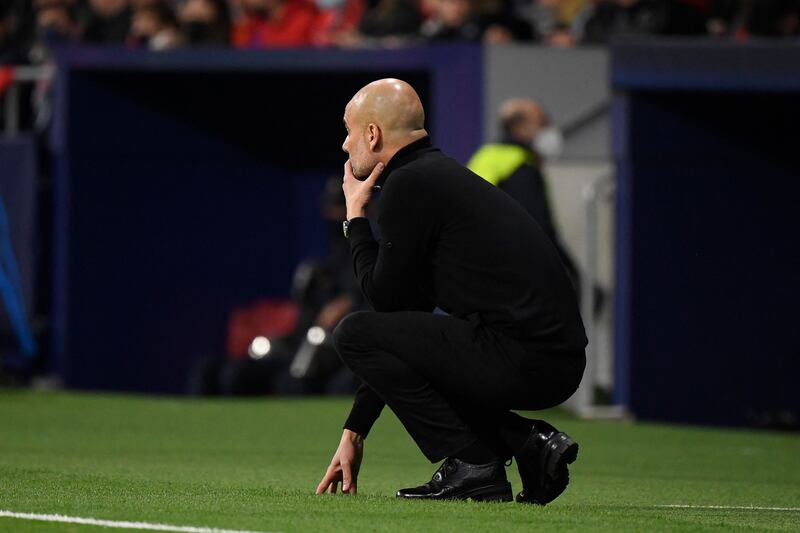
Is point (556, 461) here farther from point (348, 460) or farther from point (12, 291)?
point (12, 291)

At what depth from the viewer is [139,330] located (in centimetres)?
1589

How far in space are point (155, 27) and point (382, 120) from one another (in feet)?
33.6

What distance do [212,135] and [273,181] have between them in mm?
849

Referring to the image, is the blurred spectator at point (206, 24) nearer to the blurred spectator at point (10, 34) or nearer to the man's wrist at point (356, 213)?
the blurred spectator at point (10, 34)

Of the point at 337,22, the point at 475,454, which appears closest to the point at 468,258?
the point at 475,454

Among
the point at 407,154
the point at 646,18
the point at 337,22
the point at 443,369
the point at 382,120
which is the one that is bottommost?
the point at 337,22

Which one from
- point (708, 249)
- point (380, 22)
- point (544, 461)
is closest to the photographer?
point (544, 461)

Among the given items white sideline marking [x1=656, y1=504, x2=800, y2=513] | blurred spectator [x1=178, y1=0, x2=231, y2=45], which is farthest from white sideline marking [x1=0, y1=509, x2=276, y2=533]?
blurred spectator [x1=178, y1=0, x2=231, y2=45]

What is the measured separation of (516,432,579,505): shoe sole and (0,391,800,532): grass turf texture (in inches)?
4.4

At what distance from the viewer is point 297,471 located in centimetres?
841

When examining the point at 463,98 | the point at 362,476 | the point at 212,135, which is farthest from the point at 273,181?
the point at 362,476

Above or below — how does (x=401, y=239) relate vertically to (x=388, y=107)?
below

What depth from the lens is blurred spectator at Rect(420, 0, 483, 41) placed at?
14.9 m

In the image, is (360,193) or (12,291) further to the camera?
(12,291)
